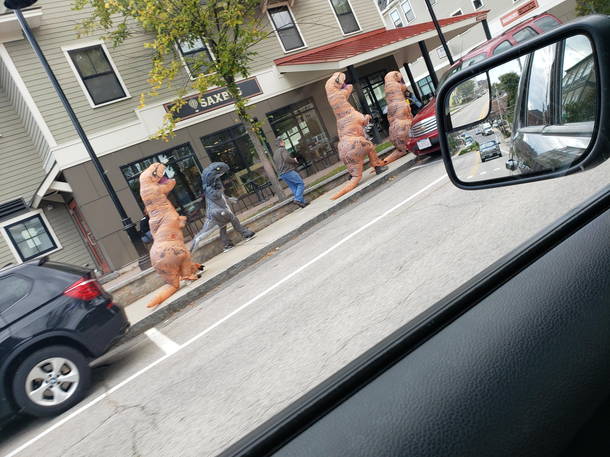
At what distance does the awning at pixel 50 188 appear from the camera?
1308 centimetres

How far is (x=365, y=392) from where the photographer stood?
121 centimetres

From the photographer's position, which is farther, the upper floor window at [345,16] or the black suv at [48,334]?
the upper floor window at [345,16]

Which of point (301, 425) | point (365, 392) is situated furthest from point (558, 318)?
point (301, 425)

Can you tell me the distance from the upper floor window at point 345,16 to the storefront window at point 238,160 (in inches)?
307

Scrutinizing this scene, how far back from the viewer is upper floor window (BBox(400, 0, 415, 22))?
128 feet

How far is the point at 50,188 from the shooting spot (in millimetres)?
13516

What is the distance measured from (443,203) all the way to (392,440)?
5.50 meters

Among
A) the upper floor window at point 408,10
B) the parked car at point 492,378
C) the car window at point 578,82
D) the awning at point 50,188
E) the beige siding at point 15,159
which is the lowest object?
the parked car at point 492,378

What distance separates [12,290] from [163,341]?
6.40 feet

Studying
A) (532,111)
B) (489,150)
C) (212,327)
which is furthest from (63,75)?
(532,111)

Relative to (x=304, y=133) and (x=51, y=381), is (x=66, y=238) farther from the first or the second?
(x=51, y=381)

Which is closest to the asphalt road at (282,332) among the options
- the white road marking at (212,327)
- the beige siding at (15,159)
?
the white road marking at (212,327)

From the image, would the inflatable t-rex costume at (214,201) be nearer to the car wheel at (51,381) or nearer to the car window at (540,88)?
the car wheel at (51,381)

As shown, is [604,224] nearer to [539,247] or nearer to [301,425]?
[539,247]
